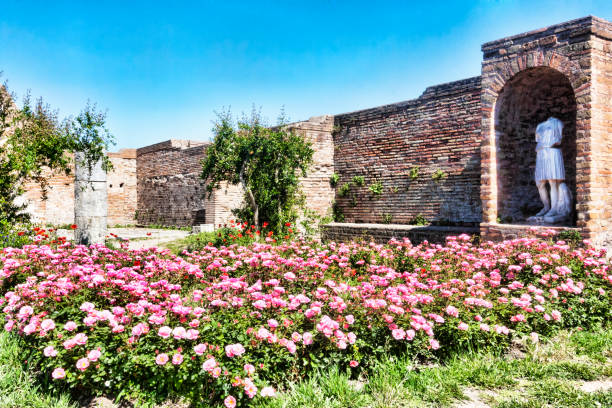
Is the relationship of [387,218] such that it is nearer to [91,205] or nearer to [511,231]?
[511,231]

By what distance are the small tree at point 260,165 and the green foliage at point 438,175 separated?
2.92m

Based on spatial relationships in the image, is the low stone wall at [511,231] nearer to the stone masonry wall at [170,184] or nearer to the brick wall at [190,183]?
the brick wall at [190,183]

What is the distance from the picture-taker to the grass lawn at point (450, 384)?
112 inches

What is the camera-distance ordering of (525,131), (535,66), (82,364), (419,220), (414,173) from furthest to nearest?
1. (414,173)
2. (419,220)
3. (525,131)
4. (535,66)
5. (82,364)

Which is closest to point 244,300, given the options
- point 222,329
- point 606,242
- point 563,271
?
point 222,329

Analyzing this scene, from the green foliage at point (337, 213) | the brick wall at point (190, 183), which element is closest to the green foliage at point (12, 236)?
the brick wall at point (190, 183)

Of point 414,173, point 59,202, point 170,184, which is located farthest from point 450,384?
point 59,202

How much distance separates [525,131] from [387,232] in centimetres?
346

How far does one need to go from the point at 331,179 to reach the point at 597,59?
270 inches

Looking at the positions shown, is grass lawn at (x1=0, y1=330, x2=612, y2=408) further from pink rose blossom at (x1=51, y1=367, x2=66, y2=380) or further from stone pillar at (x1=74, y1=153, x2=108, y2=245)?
stone pillar at (x1=74, y1=153, x2=108, y2=245)

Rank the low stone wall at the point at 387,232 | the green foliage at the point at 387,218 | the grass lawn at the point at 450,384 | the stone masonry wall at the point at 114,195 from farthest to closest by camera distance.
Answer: the stone masonry wall at the point at 114,195 → the green foliage at the point at 387,218 → the low stone wall at the point at 387,232 → the grass lawn at the point at 450,384

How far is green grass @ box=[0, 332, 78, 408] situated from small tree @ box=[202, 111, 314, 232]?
649cm

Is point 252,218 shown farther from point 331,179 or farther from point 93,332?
point 93,332

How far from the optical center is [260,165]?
10.0m
